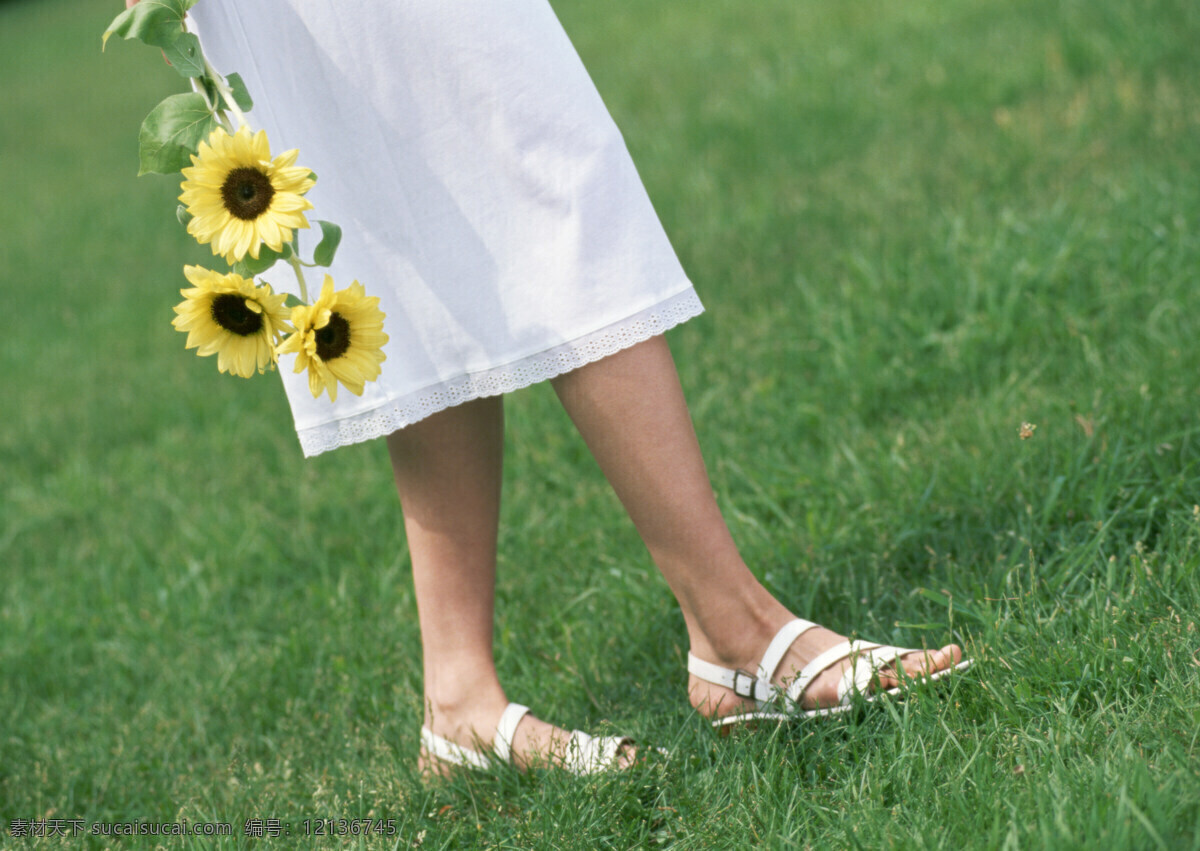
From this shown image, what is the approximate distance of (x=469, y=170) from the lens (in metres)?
1.63

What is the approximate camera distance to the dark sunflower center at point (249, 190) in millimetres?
1353

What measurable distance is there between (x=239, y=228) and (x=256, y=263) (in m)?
0.05

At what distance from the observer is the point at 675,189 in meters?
4.59

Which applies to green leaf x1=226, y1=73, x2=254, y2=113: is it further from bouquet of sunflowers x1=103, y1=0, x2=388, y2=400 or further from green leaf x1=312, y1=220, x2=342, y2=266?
green leaf x1=312, y1=220, x2=342, y2=266

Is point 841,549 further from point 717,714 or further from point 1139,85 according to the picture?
point 1139,85

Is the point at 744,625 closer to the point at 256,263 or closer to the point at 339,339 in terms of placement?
the point at 339,339

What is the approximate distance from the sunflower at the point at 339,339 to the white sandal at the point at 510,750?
29.2 inches

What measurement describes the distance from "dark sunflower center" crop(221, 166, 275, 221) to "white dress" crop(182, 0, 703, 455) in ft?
1.04

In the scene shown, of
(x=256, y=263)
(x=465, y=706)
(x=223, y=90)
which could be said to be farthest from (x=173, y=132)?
(x=465, y=706)

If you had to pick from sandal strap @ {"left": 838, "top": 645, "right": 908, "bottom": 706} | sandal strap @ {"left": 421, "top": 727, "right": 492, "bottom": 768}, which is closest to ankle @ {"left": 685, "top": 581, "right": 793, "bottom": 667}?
sandal strap @ {"left": 838, "top": 645, "right": 908, "bottom": 706}

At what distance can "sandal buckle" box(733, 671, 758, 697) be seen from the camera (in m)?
1.78

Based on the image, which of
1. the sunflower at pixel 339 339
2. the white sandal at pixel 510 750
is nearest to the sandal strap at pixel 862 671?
the white sandal at pixel 510 750

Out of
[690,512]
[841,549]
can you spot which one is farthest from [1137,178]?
[690,512]

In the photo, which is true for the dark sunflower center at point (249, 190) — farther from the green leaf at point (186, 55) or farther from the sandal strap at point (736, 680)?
the sandal strap at point (736, 680)
